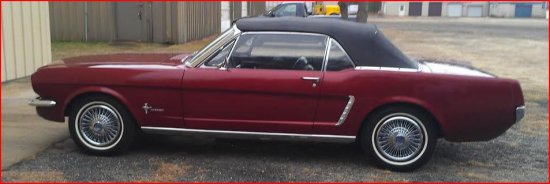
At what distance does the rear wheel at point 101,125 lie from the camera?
5.45 metres

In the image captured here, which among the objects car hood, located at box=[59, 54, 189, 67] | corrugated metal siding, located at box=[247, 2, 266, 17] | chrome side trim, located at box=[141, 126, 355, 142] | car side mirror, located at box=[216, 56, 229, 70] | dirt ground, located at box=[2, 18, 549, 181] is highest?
car side mirror, located at box=[216, 56, 229, 70]

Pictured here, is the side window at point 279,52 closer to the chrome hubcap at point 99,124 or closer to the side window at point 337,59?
the side window at point 337,59

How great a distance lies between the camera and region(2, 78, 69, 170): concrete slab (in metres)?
5.62

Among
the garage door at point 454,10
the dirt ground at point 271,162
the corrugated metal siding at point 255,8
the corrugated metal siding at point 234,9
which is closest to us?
the dirt ground at point 271,162

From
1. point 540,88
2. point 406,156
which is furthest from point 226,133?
point 540,88

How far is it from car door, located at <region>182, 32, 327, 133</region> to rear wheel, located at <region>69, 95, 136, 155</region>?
0.54 meters

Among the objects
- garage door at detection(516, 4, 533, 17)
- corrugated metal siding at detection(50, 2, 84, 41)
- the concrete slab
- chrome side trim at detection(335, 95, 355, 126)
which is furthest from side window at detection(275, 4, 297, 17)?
garage door at detection(516, 4, 533, 17)

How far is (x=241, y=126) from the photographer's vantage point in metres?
5.32

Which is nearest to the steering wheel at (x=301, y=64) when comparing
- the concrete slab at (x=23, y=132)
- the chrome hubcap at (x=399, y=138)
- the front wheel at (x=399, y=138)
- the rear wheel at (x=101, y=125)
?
the front wheel at (x=399, y=138)

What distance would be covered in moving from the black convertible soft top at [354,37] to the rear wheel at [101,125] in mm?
1252

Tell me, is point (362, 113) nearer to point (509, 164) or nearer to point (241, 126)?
point (241, 126)

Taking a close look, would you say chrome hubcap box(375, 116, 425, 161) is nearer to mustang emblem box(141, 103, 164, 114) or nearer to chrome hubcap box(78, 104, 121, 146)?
mustang emblem box(141, 103, 164, 114)

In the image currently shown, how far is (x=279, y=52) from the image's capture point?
5.32 m

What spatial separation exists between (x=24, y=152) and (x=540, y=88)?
312 inches
